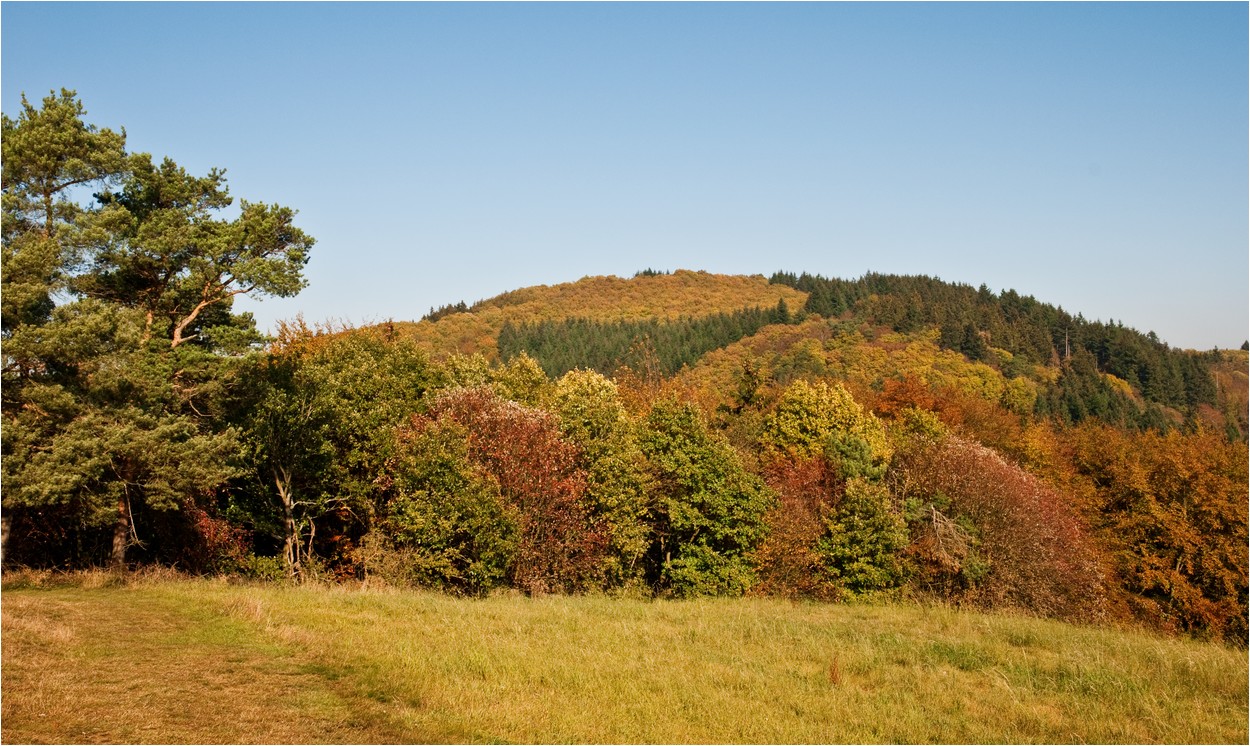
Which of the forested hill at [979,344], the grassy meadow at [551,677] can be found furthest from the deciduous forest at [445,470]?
the forested hill at [979,344]

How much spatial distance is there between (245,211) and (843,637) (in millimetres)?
22823

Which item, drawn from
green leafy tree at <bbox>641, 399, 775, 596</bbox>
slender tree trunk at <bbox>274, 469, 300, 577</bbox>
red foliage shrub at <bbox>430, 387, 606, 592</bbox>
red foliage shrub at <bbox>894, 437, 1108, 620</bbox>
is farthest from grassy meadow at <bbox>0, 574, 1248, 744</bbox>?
red foliage shrub at <bbox>894, 437, 1108, 620</bbox>

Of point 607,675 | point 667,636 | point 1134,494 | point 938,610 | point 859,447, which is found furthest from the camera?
point 1134,494

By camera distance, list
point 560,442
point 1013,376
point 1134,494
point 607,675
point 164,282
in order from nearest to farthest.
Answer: point 607,675 < point 164,282 < point 560,442 < point 1134,494 < point 1013,376

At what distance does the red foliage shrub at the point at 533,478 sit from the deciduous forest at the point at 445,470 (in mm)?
109

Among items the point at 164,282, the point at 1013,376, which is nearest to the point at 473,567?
the point at 164,282

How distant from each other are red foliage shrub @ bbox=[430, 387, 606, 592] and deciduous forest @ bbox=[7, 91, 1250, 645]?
0.11 metres

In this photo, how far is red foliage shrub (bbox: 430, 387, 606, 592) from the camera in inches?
1212

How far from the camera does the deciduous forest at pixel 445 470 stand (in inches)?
860

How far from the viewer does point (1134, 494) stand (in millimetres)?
56250

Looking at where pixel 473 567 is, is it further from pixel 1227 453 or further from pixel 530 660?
pixel 1227 453

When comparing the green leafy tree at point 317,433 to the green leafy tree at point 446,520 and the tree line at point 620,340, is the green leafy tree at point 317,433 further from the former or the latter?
the tree line at point 620,340

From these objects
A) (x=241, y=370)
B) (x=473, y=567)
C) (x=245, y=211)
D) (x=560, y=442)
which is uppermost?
(x=245, y=211)

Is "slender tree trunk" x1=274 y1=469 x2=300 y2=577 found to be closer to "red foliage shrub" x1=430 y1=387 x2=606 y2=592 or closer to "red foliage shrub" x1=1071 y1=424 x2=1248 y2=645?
"red foliage shrub" x1=430 y1=387 x2=606 y2=592
